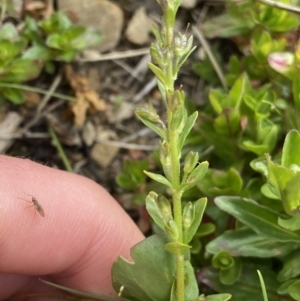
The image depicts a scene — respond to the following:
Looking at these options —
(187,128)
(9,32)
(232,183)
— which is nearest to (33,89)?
(9,32)

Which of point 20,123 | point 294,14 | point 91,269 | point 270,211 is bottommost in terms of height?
point 91,269

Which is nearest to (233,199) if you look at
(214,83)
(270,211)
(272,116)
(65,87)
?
(270,211)

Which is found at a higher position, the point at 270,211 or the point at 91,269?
the point at 270,211

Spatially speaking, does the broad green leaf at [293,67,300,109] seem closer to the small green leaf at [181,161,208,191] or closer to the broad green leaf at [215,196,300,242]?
the broad green leaf at [215,196,300,242]

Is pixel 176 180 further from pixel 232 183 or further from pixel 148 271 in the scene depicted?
pixel 232 183

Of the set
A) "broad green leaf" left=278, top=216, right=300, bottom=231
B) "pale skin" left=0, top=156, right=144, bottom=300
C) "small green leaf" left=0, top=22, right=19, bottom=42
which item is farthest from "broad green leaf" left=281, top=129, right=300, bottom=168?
"small green leaf" left=0, top=22, right=19, bottom=42

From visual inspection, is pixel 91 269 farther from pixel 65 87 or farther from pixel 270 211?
pixel 65 87
